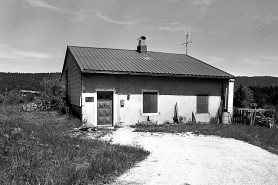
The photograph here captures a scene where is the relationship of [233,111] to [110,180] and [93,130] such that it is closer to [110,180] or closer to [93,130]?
[93,130]

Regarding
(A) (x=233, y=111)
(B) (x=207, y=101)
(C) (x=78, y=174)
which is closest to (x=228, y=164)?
(C) (x=78, y=174)

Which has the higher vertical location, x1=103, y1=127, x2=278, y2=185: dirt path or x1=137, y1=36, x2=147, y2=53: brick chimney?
x1=137, y1=36, x2=147, y2=53: brick chimney

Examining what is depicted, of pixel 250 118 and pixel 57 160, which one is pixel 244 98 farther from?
pixel 57 160

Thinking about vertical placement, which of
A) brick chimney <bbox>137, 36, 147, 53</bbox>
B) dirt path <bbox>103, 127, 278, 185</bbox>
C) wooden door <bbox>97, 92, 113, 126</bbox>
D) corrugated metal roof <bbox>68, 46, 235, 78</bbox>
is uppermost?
brick chimney <bbox>137, 36, 147, 53</bbox>

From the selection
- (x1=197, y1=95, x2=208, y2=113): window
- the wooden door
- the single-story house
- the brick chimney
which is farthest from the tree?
the wooden door

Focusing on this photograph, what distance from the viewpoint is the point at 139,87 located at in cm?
1366

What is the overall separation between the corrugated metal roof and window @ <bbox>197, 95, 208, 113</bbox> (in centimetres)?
156

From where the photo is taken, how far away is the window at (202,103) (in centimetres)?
1538

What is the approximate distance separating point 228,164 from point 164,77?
882 cm

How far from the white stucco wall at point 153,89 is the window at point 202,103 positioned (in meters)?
0.28

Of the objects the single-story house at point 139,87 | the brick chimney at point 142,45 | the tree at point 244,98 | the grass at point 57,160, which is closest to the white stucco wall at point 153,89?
the single-story house at point 139,87

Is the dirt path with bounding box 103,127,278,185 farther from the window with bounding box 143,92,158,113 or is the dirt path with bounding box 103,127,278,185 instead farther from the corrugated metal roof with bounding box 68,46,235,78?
the corrugated metal roof with bounding box 68,46,235,78

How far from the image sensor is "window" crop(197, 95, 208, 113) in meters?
15.4

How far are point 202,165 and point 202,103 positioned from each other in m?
10.1
